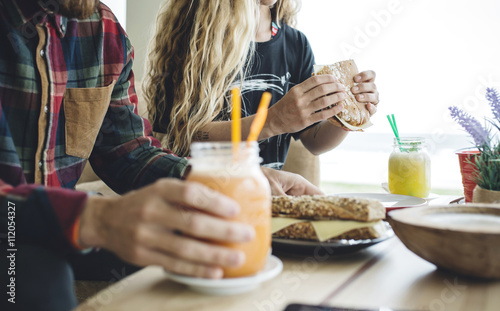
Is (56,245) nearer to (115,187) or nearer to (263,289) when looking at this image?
(263,289)

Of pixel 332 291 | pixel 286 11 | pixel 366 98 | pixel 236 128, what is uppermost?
pixel 286 11

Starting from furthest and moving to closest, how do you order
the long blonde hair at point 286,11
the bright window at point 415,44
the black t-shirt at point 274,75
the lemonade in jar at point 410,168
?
the bright window at point 415,44, the long blonde hair at point 286,11, the black t-shirt at point 274,75, the lemonade in jar at point 410,168

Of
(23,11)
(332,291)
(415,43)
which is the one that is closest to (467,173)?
(332,291)

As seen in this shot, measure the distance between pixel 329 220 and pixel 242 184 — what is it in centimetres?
26

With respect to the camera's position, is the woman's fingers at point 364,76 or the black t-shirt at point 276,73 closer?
the woman's fingers at point 364,76

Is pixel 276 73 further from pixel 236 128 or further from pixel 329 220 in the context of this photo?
pixel 236 128

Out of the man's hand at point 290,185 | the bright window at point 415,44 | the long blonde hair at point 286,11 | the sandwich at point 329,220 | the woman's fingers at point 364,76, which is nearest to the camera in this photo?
the sandwich at point 329,220

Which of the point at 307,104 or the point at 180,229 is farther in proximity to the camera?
the point at 307,104

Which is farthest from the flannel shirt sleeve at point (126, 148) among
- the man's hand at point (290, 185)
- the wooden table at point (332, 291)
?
the wooden table at point (332, 291)

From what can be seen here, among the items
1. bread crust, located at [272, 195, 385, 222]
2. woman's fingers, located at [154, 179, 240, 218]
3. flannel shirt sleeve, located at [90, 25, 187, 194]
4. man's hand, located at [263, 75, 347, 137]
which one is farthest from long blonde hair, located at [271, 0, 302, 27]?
woman's fingers, located at [154, 179, 240, 218]

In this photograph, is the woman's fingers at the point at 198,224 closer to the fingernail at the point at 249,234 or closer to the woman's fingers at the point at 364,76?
the fingernail at the point at 249,234

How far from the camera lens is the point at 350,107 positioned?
64.0 inches

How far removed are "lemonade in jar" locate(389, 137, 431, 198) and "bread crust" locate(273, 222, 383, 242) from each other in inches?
30.9

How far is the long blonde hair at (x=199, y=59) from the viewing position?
1938 mm
